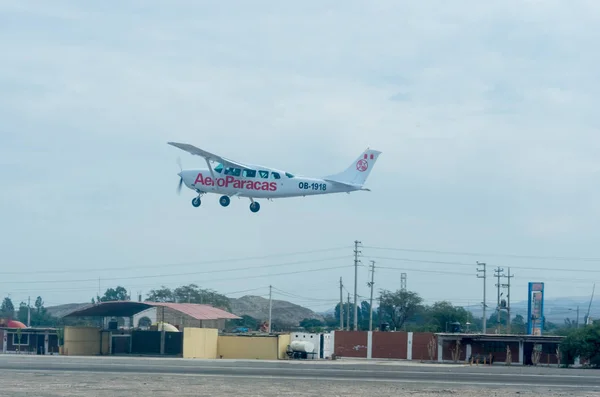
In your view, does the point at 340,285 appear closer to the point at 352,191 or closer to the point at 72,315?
the point at 72,315

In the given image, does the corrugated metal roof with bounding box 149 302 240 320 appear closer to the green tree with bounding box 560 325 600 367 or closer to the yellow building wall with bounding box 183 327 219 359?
the yellow building wall with bounding box 183 327 219 359

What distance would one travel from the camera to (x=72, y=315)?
85.9 m

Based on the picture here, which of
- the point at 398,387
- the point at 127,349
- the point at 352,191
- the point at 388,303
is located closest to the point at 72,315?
the point at 127,349

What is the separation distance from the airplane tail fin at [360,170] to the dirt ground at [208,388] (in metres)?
17.7

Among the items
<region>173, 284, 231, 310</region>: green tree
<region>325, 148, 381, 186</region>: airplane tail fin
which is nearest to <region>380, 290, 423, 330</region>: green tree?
<region>173, 284, 231, 310</region>: green tree

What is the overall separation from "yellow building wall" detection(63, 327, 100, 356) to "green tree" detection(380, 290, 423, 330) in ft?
243

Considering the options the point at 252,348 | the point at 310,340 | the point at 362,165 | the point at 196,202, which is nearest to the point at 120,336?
the point at 252,348

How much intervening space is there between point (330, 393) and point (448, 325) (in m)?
80.7

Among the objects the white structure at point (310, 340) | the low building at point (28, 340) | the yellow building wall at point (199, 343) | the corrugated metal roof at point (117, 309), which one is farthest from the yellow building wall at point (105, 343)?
the white structure at point (310, 340)

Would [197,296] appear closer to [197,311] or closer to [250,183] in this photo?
[197,311]

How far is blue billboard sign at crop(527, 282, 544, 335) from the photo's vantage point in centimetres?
9231

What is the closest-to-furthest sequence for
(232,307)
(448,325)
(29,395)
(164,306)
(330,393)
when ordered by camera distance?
1. (29,395)
2. (330,393)
3. (164,306)
4. (448,325)
5. (232,307)

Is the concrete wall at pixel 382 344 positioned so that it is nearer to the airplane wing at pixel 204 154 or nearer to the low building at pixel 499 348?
the low building at pixel 499 348

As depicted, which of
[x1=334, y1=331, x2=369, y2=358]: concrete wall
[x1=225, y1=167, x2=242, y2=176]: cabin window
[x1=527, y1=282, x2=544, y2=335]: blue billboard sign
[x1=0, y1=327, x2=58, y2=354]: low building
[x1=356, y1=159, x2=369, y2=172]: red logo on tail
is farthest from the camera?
[x1=334, y1=331, x2=369, y2=358]: concrete wall
